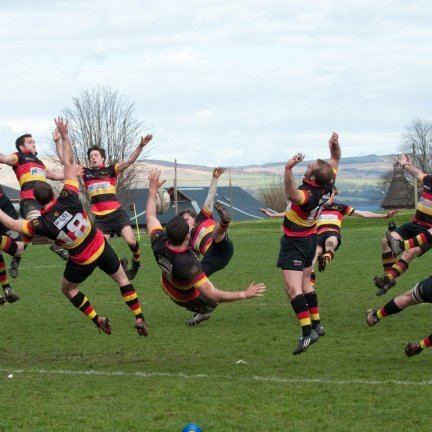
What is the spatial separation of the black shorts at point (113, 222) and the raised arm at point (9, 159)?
89.2 inches

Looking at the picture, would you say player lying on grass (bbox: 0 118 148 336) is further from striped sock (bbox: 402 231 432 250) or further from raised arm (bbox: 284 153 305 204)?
striped sock (bbox: 402 231 432 250)

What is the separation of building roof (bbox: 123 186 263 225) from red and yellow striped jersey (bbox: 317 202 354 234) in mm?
57549

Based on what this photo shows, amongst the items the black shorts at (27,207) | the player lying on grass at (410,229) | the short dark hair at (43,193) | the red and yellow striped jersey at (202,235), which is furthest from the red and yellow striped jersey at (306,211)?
the black shorts at (27,207)

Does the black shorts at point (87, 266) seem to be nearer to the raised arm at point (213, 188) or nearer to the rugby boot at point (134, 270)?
the raised arm at point (213, 188)

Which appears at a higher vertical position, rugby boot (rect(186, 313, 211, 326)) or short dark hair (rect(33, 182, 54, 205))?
short dark hair (rect(33, 182, 54, 205))

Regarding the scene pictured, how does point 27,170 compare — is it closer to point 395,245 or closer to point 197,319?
point 197,319

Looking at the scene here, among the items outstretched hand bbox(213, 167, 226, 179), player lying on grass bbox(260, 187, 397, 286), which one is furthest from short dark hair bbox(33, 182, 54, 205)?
player lying on grass bbox(260, 187, 397, 286)

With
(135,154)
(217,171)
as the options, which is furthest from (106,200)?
(217,171)

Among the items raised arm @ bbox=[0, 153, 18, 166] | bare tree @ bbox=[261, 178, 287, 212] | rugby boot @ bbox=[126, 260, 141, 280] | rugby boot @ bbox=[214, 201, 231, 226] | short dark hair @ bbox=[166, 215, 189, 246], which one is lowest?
bare tree @ bbox=[261, 178, 287, 212]

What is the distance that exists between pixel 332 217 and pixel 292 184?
7.03 metres

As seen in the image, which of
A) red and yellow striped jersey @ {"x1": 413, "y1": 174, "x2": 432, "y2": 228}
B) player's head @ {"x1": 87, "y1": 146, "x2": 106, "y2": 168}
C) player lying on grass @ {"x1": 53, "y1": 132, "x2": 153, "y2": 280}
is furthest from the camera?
player lying on grass @ {"x1": 53, "y1": 132, "x2": 153, "y2": 280}

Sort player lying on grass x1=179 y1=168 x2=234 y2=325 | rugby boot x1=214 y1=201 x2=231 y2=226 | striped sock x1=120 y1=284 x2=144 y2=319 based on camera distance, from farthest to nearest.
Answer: player lying on grass x1=179 y1=168 x2=234 y2=325 < striped sock x1=120 y1=284 x2=144 y2=319 < rugby boot x1=214 y1=201 x2=231 y2=226

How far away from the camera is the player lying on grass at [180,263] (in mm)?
→ 9977

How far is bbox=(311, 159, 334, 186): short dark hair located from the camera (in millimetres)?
11130
